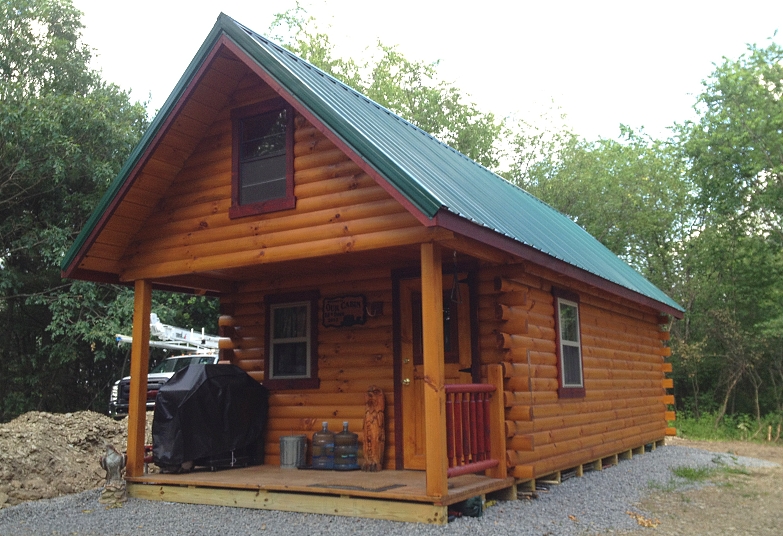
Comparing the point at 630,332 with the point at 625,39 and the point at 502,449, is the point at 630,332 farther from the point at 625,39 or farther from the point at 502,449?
the point at 625,39

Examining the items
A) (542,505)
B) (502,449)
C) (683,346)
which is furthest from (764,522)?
(683,346)

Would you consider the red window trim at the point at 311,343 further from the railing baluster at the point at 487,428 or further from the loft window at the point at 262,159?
the railing baluster at the point at 487,428

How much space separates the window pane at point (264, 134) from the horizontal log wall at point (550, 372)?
2.98 m

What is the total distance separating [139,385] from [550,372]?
5318 mm

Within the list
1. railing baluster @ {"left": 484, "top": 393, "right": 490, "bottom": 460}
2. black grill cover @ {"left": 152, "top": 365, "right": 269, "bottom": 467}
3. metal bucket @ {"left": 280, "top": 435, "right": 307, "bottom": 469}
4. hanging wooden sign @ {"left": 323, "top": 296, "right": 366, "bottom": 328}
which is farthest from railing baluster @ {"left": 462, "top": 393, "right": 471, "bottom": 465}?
black grill cover @ {"left": 152, "top": 365, "right": 269, "bottom": 467}

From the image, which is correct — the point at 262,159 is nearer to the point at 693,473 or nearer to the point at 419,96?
the point at 693,473

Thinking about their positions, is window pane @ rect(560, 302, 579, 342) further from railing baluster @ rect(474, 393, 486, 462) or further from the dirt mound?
the dirt mound

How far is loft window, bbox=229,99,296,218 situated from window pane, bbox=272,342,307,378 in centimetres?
238

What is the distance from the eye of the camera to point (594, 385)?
11211 millimetres

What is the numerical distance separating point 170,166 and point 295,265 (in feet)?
6.62

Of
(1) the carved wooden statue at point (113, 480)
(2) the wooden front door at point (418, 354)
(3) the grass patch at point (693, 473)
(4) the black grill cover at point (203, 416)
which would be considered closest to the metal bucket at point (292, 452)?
(4) the black grill cover at point (203, 416)

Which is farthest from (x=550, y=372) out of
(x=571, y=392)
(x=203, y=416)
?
(x=203, y=416)

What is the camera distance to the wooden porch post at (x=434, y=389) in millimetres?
6477

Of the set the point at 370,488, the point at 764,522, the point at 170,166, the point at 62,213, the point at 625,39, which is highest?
the point at 625,39
